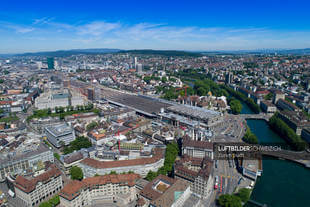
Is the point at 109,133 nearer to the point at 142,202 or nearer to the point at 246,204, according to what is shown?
the point at 142,202

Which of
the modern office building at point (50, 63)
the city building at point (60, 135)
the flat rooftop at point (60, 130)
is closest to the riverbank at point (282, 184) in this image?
the city building at point (60, 135)

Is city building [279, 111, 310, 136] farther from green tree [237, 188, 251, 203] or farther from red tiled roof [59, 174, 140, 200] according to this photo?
red tiled roof [59, 174, 140, 200]

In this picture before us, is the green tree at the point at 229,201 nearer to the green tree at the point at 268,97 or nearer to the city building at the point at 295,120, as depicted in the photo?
the city building at the point at 295,120

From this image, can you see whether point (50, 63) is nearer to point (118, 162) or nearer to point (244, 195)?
point (118, 162)

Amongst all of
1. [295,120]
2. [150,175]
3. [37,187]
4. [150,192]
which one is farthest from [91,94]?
[295,120]

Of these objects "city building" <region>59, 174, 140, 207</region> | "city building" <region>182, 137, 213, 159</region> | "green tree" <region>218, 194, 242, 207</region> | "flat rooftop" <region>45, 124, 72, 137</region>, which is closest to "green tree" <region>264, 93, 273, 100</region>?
"city building" <region>182, 137, 213, 159</region>

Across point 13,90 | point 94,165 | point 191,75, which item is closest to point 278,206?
point 94,165

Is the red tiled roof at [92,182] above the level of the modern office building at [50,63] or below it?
below
